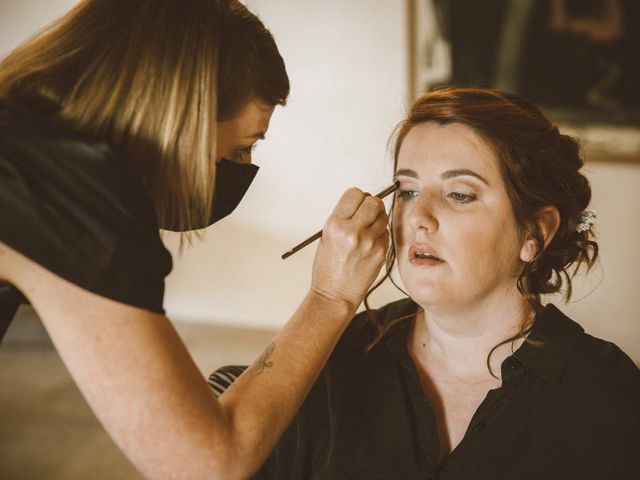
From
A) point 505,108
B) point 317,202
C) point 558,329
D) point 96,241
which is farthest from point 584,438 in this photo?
point 317,202

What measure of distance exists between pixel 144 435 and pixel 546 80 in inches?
98.3

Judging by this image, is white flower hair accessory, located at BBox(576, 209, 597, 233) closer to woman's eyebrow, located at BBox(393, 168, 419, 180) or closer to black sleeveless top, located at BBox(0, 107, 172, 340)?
woman's eyebrow, located at BBox(393, 168, 419, 180)

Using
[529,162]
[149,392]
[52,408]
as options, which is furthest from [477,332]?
[52,408]

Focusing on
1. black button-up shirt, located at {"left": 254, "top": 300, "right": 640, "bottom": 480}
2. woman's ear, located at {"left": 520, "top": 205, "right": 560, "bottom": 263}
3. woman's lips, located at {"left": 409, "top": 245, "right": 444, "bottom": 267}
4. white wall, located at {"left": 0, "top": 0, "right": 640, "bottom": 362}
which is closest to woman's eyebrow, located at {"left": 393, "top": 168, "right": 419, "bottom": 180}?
woman's lips, located at {"left": 409, "top": 245, "right": 444, "bottom": 267}

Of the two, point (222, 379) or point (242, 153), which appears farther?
point (222, 379)

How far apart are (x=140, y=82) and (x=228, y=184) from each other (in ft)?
1.10

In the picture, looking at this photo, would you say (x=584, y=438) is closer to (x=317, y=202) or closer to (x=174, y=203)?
(x=174, y=203)

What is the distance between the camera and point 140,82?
0.80 metres

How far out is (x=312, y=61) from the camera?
123 inches

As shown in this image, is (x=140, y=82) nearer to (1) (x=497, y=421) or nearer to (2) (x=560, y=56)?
(1) (x=497, y=421)

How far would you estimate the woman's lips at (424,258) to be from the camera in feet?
4.06

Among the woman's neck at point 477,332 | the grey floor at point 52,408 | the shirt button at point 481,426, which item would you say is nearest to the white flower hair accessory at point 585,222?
the woman's neck at point 477,332

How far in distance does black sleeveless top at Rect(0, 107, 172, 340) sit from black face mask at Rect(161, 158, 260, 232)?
294mm

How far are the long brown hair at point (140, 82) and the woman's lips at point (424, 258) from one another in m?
0.52
